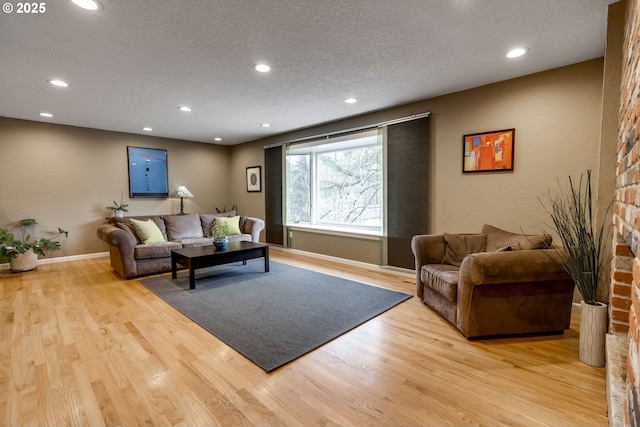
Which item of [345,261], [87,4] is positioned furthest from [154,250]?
[87,4]

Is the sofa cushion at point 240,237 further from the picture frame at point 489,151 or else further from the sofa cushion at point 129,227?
the picture frame at point 489,151

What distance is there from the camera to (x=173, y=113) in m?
4.21

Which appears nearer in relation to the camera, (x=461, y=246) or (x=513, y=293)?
(x=513, y=293)

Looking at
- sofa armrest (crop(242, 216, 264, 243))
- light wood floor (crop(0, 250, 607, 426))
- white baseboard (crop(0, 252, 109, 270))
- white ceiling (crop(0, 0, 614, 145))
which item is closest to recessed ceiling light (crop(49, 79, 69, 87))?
white ceiling (crop(0, 0, 614, 145))

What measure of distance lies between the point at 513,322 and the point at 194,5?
318cm

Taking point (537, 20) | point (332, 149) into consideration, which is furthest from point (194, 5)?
point (332, 149)

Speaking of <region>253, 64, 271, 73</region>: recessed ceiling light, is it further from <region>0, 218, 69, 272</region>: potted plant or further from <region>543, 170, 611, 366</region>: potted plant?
<region>0, 218, 69, 272</region>: potted plant

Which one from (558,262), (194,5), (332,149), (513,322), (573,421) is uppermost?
(194,5)

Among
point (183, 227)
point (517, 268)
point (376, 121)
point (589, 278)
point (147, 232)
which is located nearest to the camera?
point (589, 278)

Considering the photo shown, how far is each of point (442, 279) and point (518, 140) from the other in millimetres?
1740

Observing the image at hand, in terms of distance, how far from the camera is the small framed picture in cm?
628

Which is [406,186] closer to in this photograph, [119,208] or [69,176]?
[119,208]

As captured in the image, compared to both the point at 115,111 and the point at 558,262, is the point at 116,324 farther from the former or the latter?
the point at 558,262

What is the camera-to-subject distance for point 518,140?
9.96ft
